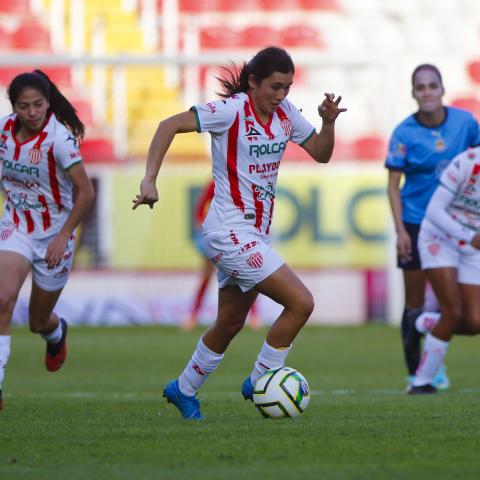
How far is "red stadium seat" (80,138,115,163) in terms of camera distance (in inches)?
697

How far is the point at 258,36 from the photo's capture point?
22.8 meters

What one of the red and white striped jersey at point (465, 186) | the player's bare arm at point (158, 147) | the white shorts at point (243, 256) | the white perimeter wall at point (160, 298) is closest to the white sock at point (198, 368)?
the white shorts at point (243, 256)

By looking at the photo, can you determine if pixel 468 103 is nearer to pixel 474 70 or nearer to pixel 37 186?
pixel 474 70

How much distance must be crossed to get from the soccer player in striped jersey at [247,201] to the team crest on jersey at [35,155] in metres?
1.24

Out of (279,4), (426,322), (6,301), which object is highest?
(279,4)

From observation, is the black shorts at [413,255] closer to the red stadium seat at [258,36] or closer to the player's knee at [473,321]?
the player's knee at [473,321]

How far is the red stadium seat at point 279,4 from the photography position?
23798mm

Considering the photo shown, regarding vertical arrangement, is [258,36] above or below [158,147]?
above

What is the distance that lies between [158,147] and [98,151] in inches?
450

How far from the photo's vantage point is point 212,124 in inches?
269

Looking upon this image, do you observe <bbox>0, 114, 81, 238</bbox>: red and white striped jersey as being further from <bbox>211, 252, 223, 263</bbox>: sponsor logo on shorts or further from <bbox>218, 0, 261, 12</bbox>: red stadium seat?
<bbox>218, 0, 261, 12</bbox>: red stadium seat

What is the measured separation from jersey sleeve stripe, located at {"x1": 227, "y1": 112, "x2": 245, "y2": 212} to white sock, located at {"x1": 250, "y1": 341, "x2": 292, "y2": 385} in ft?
2.59

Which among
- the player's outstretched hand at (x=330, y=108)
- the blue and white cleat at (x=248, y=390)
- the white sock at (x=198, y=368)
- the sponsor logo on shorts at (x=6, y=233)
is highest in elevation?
the player's outstretched hand at (x=330, y=108)

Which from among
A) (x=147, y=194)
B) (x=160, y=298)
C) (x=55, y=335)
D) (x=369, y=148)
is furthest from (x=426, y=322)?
(x=369, y=148)
